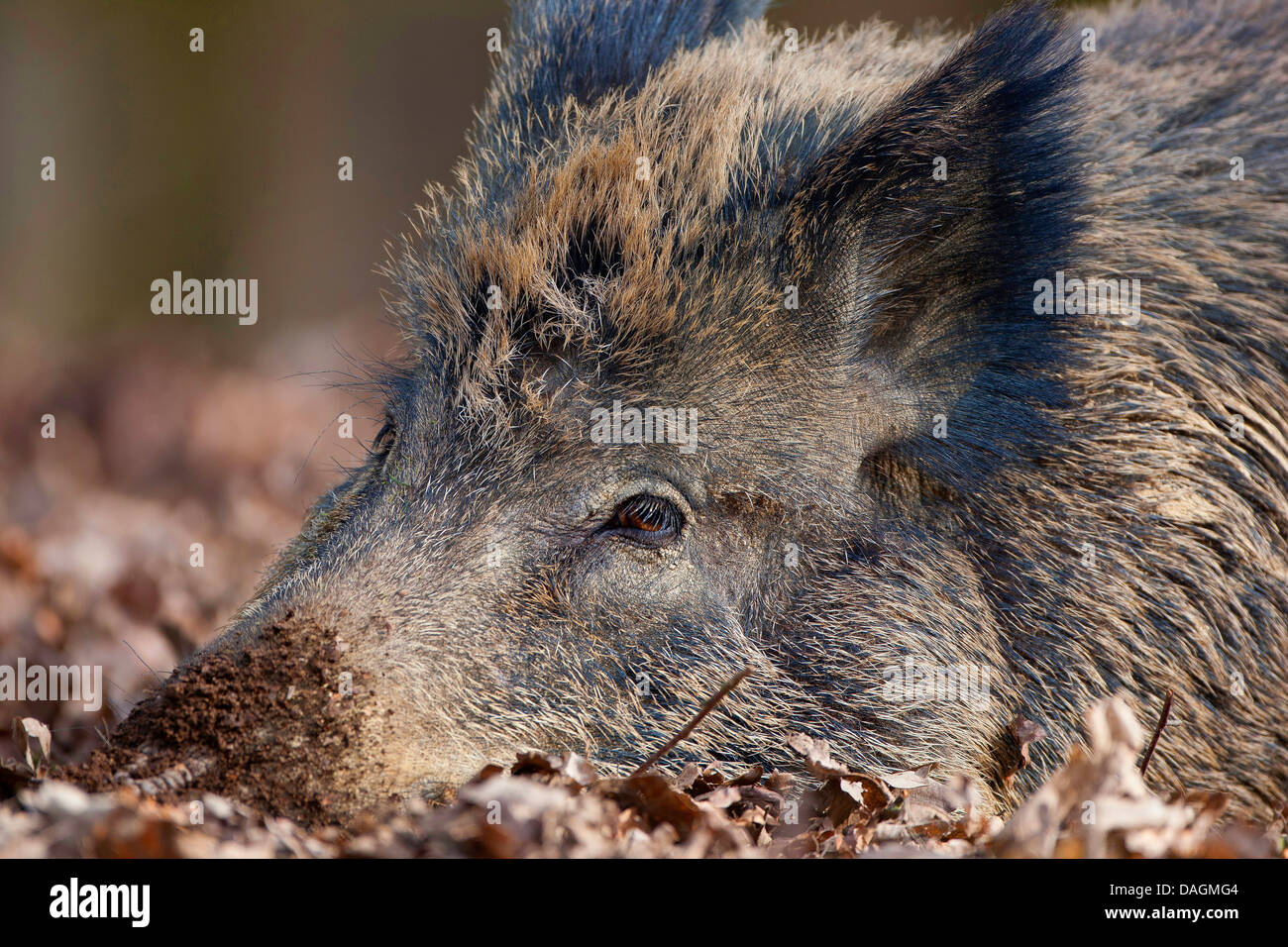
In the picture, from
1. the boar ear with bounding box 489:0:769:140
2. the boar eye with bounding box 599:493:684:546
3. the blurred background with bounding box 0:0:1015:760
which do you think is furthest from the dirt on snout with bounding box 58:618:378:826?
the blurred background with bounding box 0:0:1015:760

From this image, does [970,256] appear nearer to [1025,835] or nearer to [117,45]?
[1025,835]

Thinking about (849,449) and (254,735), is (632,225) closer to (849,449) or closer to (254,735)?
(849,449)

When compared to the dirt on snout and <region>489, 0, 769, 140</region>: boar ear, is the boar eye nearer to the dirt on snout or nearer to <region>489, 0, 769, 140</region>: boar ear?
the dirt on snout

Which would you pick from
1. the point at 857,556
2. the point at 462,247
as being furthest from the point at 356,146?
the point at 857,556

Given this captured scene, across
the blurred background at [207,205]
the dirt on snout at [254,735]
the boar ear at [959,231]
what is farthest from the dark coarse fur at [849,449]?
the blurred background at [207,205]

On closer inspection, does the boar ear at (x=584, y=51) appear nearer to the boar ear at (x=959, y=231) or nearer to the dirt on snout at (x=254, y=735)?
the boar ear at (x=959, y=231)

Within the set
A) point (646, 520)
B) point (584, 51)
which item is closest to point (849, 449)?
point (646, 520)
